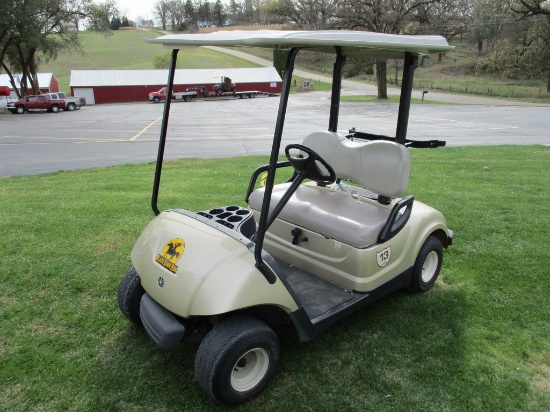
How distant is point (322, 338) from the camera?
301cm

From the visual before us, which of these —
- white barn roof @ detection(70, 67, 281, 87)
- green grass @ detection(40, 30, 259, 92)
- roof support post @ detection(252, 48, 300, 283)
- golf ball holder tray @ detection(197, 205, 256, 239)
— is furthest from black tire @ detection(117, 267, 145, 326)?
green grass @ detection(40, 30, 259, 92)

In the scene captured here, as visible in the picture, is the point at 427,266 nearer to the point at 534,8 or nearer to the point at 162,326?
the point at 162,326

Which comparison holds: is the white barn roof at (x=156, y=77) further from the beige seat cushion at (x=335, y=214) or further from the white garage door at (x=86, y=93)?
the beige seat cushion at (x=335, y=214)

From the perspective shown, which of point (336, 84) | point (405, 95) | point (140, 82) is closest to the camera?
point (405, 95)

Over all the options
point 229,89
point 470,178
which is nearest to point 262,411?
point 470,178

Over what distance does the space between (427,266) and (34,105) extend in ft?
101

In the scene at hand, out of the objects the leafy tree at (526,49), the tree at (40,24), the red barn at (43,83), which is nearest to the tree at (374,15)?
the leafy tree at (526,49)

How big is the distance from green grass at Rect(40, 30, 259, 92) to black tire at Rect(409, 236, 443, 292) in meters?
49.3

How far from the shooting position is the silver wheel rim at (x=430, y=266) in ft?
11.8

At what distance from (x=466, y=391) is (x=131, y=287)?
2.14 metres

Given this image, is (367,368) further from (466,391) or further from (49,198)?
(49,198)

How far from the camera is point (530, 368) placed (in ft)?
8.91

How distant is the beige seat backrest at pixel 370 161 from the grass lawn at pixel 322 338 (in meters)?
0.93

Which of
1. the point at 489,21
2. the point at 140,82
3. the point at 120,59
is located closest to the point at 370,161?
the point at 140,82
